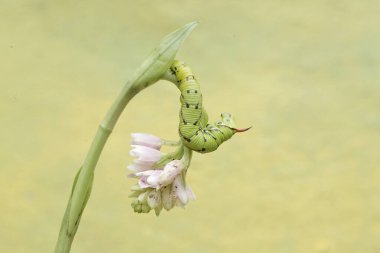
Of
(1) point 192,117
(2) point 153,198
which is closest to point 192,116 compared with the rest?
(1) point 192,117

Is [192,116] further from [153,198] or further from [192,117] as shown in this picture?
[153,198]

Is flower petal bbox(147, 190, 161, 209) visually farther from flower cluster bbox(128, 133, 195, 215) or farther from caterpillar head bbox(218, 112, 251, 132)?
caterpillar head bbox(218, 112, 251, 132)

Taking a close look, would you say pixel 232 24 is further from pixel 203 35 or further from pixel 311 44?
pixel 311 44

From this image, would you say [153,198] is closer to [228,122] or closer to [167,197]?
[167,197]

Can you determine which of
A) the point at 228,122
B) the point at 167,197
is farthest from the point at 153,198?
the point at 228,122

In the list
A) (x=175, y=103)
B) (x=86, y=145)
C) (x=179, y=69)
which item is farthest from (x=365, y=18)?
(x=179, y=69)

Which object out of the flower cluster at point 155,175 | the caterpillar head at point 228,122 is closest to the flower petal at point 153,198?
the flower cluster at point 155,175

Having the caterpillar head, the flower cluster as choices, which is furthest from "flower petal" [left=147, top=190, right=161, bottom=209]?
the caterpillar head
